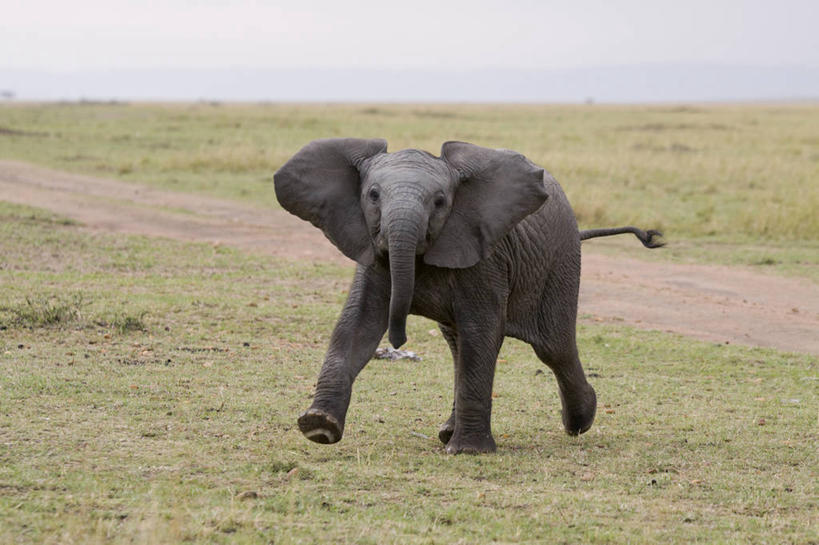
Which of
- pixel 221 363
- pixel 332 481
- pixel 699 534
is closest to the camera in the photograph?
pixel 699 534

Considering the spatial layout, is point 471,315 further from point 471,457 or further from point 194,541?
point 194,541

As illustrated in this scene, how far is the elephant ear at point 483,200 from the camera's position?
583 centimetres

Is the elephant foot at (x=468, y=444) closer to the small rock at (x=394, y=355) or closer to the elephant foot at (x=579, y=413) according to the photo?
the elephant foot at (x=579, y=413)

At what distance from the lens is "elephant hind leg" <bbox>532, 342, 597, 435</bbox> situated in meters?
6.80

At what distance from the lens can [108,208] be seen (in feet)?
59.7

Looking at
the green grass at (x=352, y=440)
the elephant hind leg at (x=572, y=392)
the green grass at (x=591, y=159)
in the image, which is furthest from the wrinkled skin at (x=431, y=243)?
the green grass at (x=591, y=159)

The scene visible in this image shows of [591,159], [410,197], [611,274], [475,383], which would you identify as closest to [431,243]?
[410,197]

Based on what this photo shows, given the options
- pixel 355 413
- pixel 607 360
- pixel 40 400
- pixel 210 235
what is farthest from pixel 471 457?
pixel 210 235

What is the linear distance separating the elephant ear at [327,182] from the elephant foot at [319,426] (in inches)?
36.8

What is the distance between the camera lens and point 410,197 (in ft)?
18.0

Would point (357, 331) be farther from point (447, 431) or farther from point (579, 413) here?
point (579, 413)

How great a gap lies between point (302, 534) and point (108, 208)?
47.5 feet

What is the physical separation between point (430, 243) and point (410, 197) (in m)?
0.38

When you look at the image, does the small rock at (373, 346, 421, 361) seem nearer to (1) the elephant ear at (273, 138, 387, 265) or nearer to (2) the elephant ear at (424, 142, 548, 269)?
(1) the elephant ear at (273, 138, 387, 265)
